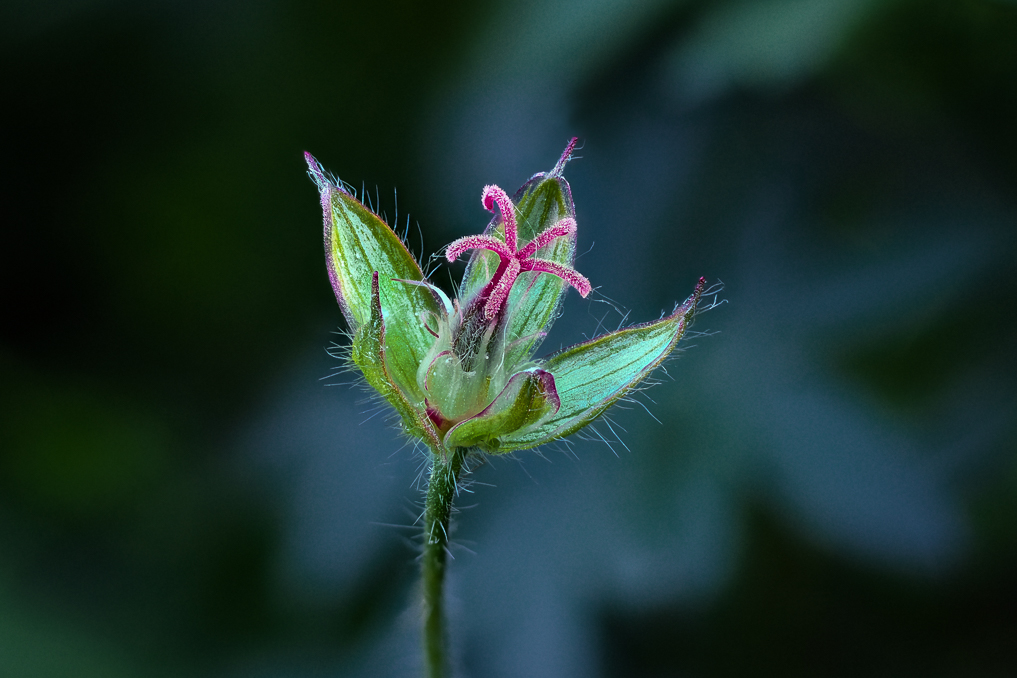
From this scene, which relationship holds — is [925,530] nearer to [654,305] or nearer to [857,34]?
[654,305]

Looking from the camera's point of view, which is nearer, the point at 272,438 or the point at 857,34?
the point at 857,34

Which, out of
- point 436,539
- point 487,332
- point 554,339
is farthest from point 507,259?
point 554,339

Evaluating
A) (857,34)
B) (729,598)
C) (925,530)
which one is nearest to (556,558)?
(729,598)

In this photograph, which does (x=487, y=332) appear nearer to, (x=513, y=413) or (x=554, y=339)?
(x=513, y=413)

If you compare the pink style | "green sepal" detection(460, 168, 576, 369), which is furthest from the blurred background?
the pink style

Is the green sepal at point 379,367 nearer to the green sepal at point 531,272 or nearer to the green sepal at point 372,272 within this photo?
the green sepal at point 372,272
